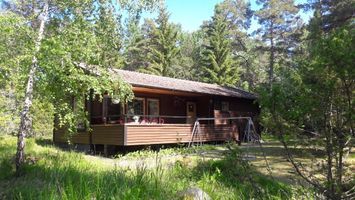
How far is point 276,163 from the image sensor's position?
463 inches

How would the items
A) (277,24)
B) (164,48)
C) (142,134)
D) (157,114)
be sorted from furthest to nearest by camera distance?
1. (277,24)
2. (164,48)
3. (157,114)
4. (142,134)

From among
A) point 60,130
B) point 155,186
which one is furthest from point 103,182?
point 60,130

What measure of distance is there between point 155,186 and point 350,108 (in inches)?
104

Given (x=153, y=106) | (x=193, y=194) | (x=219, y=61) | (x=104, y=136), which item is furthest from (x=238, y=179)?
(x=219, y=61)

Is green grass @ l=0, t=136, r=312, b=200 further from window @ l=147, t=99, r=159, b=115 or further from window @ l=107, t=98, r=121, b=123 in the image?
window @ l=147, t=99, r=159, b=115

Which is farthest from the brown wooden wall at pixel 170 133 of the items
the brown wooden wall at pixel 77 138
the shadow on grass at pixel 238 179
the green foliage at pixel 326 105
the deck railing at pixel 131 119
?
the green foliage at pixel 326 105

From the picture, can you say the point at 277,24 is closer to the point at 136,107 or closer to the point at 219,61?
the point at 219,61

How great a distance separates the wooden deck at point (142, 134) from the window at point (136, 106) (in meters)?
2.35

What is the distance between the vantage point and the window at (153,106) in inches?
745

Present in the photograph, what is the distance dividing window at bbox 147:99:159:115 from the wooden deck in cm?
240

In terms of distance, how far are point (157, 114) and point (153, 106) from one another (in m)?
0.52

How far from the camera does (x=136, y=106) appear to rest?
18.2 m

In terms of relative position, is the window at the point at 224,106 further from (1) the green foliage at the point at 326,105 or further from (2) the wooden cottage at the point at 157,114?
(1) the green foliage at the point at 326,105

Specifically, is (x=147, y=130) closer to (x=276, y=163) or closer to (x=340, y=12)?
(x=276, y=163)
